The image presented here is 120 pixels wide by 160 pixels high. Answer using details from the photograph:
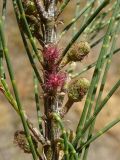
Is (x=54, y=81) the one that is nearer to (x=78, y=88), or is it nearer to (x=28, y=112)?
(x=78, y=88)

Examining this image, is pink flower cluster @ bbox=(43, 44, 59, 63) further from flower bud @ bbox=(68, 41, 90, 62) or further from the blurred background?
the blurred background

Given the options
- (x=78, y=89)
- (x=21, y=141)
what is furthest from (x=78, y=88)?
(x=21, y=141)

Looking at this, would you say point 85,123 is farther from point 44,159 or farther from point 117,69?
point 117,69

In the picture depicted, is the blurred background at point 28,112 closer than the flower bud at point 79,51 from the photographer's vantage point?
No

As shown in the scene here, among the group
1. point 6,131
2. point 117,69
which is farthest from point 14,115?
point 117,69

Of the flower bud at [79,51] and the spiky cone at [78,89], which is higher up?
the flower bud at [79,51]

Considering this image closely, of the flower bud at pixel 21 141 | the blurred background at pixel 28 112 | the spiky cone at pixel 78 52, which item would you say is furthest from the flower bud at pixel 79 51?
the blurred background at pixel 28 112

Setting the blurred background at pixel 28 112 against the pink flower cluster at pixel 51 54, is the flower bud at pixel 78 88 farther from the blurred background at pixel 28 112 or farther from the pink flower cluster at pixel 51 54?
the blurred background at pixel 28 112

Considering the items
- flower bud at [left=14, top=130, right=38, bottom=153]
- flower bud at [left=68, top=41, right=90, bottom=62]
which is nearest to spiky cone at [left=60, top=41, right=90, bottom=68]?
flower bud at [left=68, top=41, right=90, bottom=62]
